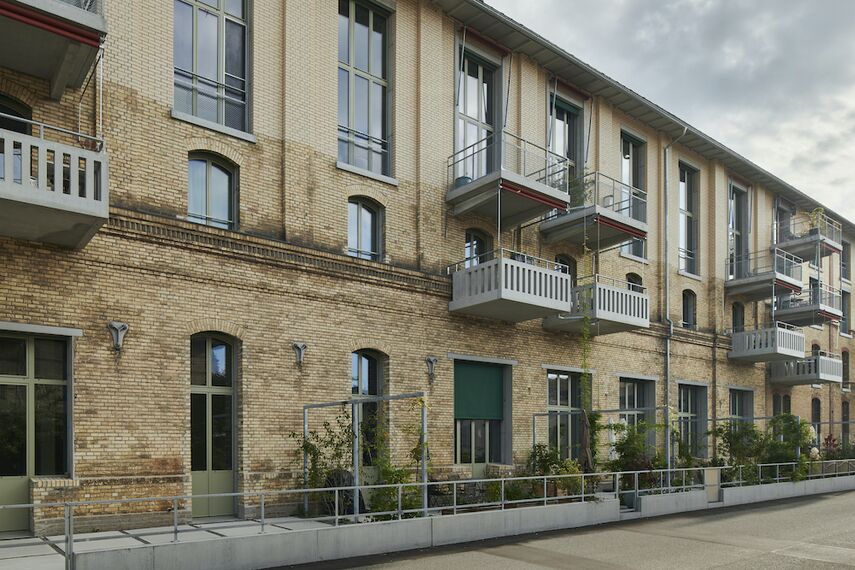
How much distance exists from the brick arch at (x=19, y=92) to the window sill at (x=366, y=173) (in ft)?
21.9

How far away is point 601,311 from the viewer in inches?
877

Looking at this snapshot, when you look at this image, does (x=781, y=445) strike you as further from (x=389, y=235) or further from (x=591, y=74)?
(x=389, y=235)

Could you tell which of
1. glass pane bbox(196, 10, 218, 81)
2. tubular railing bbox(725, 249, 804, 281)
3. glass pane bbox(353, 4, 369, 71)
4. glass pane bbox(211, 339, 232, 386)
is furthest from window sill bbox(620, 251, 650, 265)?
glass pane bbox(196, 10, 218, 81)

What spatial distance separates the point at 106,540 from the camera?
12359mm

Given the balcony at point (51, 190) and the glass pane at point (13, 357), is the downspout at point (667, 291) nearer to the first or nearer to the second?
the balcony at point (51, 190)

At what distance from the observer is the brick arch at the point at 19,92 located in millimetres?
13180

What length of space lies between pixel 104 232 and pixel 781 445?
23.0 meters

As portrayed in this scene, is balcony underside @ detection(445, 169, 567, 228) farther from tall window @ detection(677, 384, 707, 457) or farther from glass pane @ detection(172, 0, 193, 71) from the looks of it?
tall window @ detection(677, 384, 707, 457)

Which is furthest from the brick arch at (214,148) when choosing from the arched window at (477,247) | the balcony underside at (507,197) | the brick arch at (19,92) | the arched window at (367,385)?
the arched window at (477,247)

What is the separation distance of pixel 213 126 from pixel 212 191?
134cm

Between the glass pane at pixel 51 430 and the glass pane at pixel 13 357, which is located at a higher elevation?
the glass pane at pixel 13 357

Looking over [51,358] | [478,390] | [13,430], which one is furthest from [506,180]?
[13,430]

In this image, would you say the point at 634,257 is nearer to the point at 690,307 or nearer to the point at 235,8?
the point at 690,307

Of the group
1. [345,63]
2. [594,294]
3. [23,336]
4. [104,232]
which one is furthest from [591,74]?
[23,336]
